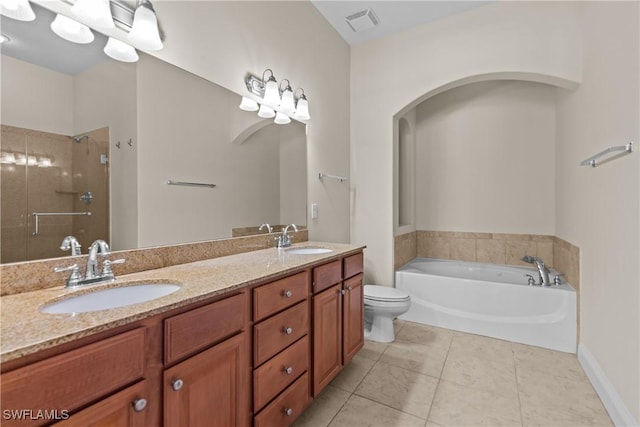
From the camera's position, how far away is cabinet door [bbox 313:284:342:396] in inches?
62.5

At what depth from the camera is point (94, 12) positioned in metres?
1.15

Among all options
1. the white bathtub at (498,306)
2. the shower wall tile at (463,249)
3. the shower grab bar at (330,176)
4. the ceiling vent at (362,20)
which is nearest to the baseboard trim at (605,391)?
the white bathtub at (498,306)

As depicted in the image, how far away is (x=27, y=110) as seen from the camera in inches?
41.1

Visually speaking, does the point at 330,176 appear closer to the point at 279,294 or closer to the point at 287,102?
the point at 287,102

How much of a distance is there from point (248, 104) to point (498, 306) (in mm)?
2619

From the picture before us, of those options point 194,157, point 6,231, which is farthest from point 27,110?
point 194,157

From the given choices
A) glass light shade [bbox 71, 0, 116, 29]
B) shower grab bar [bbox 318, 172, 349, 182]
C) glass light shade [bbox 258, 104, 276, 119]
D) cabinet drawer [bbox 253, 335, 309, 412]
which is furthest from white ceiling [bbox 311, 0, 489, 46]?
cabinet drawer [bbox 253, 335, 309, 412]

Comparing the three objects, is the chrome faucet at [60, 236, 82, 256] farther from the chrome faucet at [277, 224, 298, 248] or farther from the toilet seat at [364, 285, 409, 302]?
the toilet seat at [364, 285, 409, 302]

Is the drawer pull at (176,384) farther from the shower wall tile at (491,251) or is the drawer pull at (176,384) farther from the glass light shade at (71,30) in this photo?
the shower wall tile at (491,251)

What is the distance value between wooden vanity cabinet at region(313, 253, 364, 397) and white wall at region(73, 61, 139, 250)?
923mm

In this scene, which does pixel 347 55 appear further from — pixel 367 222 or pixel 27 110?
pixel 27 110

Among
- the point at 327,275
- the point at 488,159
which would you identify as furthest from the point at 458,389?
the point at 488,159

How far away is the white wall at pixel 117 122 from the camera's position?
1.21m

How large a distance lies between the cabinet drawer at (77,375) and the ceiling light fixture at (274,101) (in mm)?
1543
